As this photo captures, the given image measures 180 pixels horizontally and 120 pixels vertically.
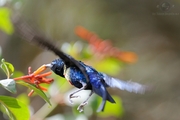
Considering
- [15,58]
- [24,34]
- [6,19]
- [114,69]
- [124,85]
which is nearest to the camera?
[24,34]

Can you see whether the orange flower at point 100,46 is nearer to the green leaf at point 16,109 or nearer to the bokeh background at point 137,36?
the green leaf at point 16,109

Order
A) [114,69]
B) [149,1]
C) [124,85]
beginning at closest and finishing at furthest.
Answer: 1. [124,85]
2. [114,69]
3. [149,1]

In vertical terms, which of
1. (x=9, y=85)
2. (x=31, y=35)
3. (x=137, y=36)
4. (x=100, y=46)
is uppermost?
(x=31, y=35)

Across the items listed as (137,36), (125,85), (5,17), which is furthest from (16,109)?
(137,36)

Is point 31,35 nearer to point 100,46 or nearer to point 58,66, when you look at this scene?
point 58,66

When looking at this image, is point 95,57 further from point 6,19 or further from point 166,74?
point 166,74

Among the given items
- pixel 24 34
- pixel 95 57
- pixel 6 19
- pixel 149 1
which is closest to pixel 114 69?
pixel 95 57

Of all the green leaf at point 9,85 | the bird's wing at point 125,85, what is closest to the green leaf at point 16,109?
the green leaf at point 9,85

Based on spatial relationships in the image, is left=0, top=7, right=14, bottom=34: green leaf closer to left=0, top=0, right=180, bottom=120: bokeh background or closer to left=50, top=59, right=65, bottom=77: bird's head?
left=50, top=59, right=65, bottom=77: bird's head
